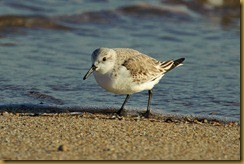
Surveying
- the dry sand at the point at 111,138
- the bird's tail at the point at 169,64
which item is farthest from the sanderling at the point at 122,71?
the dry sand at the point at 111,138

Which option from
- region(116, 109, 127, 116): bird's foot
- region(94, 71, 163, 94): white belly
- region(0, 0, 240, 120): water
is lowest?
region(116, 109, 127, 116): bird's foot

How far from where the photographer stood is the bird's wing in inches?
309

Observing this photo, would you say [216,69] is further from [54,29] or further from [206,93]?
[54,29]

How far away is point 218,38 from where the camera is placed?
42.0 feet

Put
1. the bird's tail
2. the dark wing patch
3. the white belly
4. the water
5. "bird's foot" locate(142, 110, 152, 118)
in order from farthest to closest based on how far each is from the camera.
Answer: the water, the bird's tail, "bird's foot" locate(142, 110, 152, 118), the dark wing patch, the white belly

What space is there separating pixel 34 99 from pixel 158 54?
10.1 ft

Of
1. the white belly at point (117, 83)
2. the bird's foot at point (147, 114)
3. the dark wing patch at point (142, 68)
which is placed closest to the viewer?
the white belly at point (117, 83)

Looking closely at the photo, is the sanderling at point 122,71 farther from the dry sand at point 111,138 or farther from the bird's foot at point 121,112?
the dry sand at point 111,138

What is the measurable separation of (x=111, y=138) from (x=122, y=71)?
1.65 metres

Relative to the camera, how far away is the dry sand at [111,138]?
562 cm

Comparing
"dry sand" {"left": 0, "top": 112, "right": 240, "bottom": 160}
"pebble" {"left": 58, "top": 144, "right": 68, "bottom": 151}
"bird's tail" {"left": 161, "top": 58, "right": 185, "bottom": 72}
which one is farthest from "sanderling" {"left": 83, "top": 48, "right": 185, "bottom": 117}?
"pebble" {"left": 58, "top": 144, "right": 68, "bottom": 151}

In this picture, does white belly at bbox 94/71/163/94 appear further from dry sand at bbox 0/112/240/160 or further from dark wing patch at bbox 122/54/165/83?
dry sand at bbox 0/112/240/160

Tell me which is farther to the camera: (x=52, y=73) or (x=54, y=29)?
(x=54, y=29)

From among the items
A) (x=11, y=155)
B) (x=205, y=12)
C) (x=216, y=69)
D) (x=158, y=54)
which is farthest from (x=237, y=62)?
(x=11, y=155)
